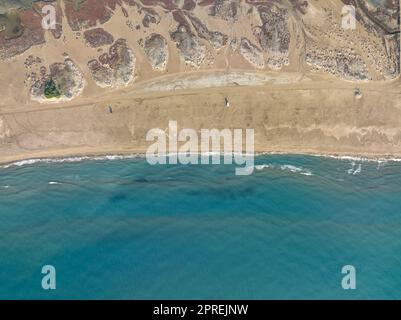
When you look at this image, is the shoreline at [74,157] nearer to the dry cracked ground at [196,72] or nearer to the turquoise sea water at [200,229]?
the dry cracked ground at [196,72]

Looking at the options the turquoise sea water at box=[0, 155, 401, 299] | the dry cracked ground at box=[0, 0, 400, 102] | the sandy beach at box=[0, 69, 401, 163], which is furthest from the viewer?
the sandy beach at box=[0, 69, 401, 163]

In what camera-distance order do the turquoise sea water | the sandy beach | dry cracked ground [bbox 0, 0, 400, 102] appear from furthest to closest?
the sandy beach, dry cracked ground [bbox 0, 0, 400, 102], the turquoise sea water

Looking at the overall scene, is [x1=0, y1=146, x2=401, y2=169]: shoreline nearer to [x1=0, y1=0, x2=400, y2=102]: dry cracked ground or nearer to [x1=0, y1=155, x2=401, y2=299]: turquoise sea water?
[x1=0, y1=155, x2=401, y2=299]: turquoise sea water

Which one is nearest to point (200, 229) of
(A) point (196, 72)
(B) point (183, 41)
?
(A) point (196, 72)

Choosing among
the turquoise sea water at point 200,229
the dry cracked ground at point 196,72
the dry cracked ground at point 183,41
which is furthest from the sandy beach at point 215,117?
the turquoise sea water at point 200,229

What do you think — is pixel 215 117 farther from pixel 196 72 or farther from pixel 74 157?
pixel 74 157

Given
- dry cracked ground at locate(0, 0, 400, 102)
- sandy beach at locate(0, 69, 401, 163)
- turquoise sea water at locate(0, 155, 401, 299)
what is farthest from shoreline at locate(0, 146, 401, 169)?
dry cracked ground at locate(0, 0, 400, 102)
